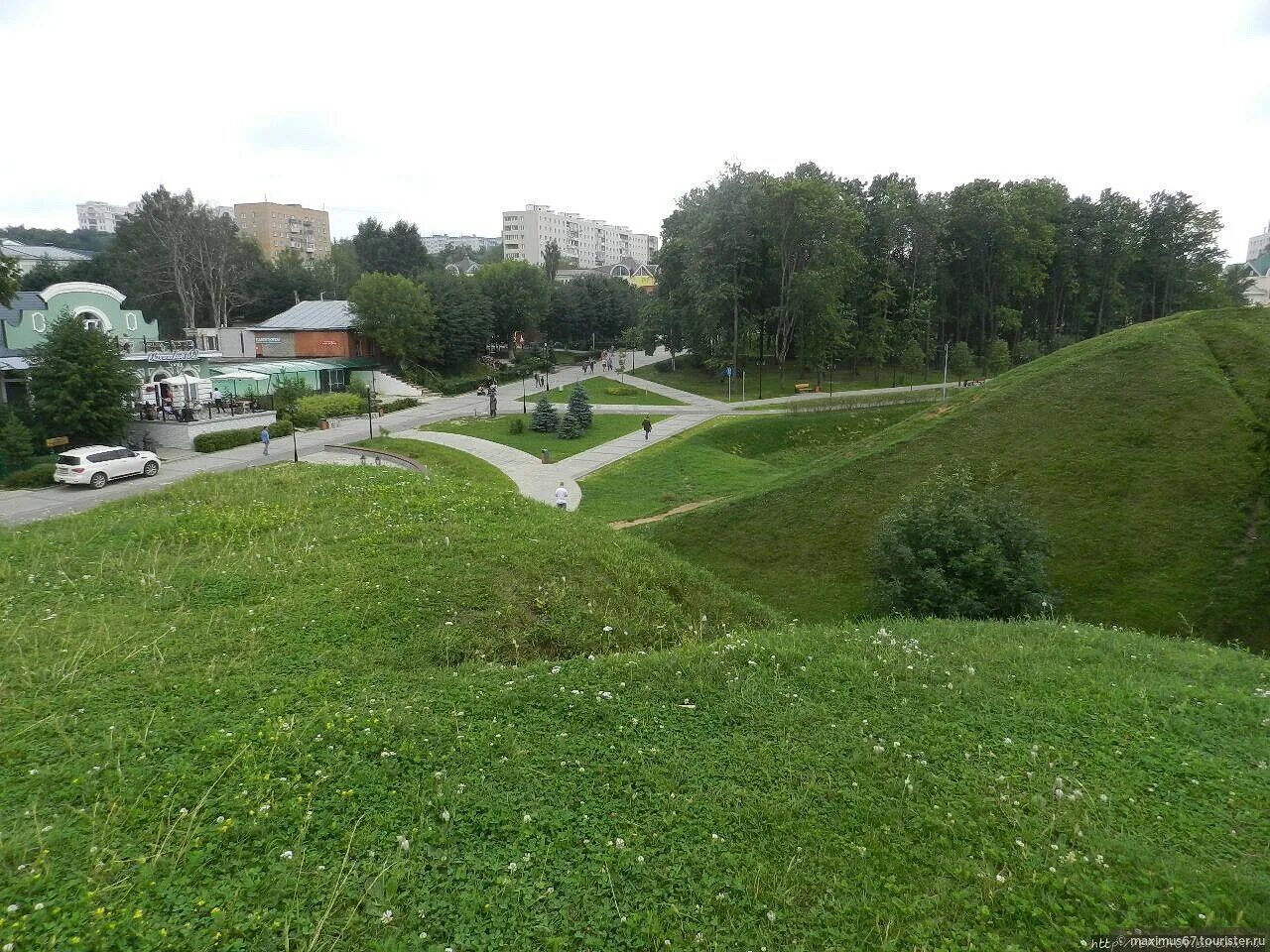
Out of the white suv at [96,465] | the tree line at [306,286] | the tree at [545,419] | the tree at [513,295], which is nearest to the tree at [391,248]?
the tree line at [306,286]

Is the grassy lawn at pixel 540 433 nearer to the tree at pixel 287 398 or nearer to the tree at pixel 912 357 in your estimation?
the tree at pixel 287 398

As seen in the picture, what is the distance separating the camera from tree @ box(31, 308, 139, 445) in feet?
107

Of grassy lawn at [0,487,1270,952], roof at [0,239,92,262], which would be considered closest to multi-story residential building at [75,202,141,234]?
roof at [0,239,92,262]

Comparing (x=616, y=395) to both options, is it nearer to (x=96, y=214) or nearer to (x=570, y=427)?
(x=570, y=427)

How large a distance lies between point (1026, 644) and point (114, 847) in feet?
31.1

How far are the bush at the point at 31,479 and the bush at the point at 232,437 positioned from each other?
674cm

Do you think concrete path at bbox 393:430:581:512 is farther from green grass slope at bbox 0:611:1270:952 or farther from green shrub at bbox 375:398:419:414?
green grass slope at bbox 0:611:1270:952

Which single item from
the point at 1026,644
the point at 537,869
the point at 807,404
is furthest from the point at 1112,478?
the point at 807,404

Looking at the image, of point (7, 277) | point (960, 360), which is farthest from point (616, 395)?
point (7, 277)

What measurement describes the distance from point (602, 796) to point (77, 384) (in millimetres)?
37330

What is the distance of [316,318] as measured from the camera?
57.8 m

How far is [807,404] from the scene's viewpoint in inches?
1689

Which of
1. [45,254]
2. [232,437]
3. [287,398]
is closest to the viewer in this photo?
[232,437]

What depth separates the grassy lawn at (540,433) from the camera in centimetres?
3597
